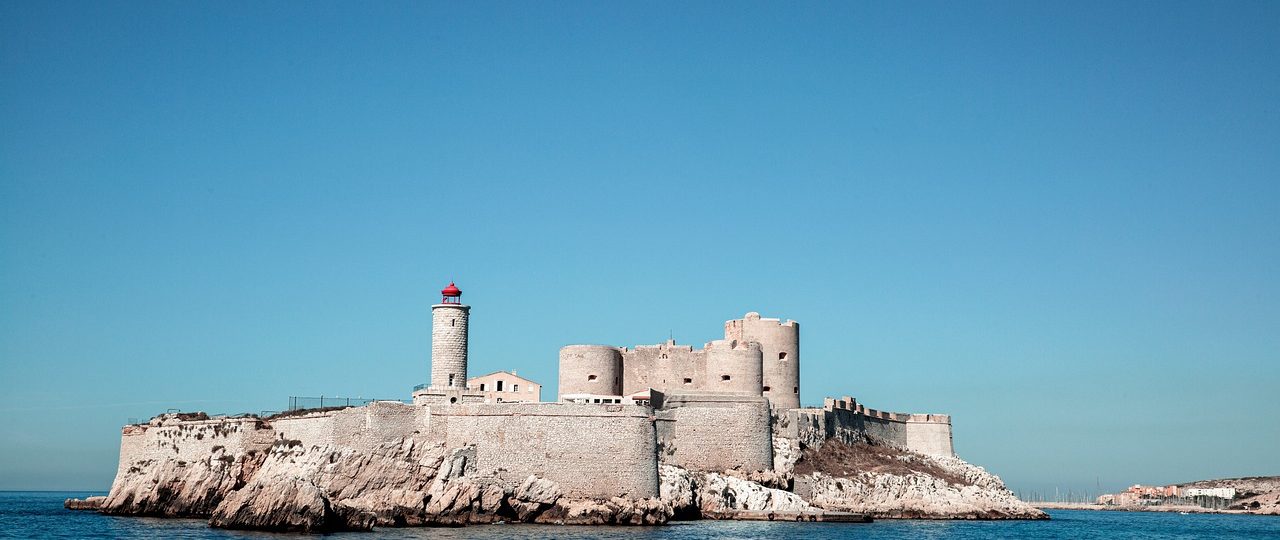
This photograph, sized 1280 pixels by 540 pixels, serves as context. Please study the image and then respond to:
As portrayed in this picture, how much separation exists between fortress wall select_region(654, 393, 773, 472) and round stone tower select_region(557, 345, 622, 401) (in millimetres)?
3555

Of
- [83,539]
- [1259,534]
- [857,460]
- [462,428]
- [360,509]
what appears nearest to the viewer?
[83,539]

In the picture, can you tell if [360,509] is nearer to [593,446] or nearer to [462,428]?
[462,428]

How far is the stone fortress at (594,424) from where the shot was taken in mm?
39844

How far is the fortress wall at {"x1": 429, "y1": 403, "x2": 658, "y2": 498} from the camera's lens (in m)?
39.6

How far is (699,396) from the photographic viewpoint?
43438mm

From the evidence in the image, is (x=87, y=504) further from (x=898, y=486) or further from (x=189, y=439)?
(x=898, y=486)

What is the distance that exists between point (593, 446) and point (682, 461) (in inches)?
167

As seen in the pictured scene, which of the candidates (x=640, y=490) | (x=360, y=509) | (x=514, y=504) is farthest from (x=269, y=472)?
(x=640, y=490)

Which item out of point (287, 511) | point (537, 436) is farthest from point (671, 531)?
point (287, 511)

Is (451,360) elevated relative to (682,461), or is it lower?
elevated

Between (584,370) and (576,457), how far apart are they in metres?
6.94

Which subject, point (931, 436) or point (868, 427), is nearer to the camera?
point (868, 427)

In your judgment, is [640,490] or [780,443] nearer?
[640,490]

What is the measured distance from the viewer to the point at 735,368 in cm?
4678
